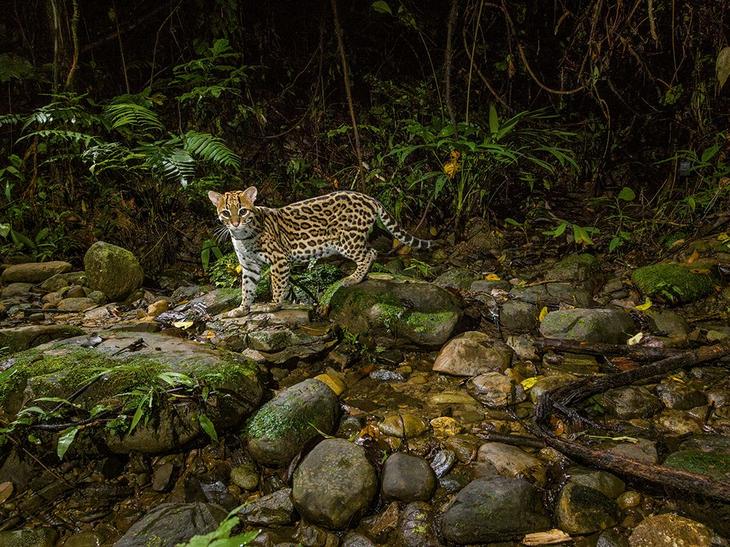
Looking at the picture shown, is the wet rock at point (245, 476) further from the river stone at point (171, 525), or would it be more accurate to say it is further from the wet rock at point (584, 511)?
the wet rock at point (584, 511)

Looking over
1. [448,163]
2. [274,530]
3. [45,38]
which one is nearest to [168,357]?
[274,530]

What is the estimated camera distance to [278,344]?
438 centimetres

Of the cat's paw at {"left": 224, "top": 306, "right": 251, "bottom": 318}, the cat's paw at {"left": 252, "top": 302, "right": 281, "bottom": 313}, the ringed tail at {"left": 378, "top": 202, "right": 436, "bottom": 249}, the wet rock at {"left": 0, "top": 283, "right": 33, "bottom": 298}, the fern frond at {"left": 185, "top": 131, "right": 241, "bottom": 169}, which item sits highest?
the fern frond at {"left": 185, "top": 131, "right": 241, "bottom": 169}

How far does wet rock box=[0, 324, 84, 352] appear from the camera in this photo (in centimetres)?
394

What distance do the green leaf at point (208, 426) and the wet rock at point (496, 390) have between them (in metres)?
2.05

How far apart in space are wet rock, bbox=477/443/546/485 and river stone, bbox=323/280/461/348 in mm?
1460

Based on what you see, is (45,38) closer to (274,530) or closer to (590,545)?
(274,530)

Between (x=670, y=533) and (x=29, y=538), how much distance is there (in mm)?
3449

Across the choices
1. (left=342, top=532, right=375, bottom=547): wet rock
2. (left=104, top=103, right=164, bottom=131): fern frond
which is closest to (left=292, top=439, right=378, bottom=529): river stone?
(left=342, top=532, right=375, bottom=547): wet rock

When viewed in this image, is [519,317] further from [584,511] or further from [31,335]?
[31,335]

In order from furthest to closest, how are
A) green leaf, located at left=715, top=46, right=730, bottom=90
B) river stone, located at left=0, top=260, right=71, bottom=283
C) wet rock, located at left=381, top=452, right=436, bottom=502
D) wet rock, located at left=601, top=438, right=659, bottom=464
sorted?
river stone, located at left=0, top=260, right=71, bottom=283, green leaf, located at left=715, top=46, right=730, bottom=90, wet rock, located at left=601, top=438, right=659, bottom=464, wet rock, located at left=381, top=452, right=436, bottom=502

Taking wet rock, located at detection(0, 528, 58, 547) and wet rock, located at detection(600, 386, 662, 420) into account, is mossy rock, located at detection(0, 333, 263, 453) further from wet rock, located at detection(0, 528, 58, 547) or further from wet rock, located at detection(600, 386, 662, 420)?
wet rock, located at detection(600, 386, 662, 420)

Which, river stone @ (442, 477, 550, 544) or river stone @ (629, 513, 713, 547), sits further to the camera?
river stone @ (442, 477, 550, 544)

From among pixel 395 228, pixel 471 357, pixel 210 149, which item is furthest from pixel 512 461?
pixel 210 149
